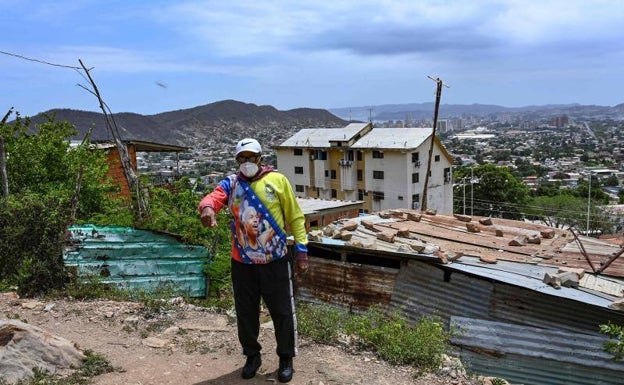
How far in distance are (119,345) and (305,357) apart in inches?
66.6

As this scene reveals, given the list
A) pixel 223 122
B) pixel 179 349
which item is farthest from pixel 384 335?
pixel 223 122

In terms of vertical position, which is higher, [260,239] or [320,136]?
[320,136]

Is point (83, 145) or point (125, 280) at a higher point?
point (83, 145)

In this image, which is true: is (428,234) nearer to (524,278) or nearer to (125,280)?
(524,278)

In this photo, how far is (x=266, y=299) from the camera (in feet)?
13.0

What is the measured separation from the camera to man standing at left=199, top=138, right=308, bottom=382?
3.79m

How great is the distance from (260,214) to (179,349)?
67.8 inches

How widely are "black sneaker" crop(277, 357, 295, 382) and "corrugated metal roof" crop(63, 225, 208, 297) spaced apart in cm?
358

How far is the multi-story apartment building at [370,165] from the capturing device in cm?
3319

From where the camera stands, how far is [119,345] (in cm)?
482

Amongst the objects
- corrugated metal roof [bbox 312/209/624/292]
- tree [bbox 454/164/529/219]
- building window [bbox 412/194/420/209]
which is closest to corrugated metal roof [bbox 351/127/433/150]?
building window [bbox 412/194/420/209]

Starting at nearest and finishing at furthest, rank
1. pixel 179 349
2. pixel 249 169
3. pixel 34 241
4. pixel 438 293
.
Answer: pixel 249 169 < pixel 179 349 < pixel 34 241 < pixel 438 293

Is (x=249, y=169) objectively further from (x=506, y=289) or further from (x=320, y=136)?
(x=320, y=136)

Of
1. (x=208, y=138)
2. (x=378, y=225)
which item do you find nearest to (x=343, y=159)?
(x=208, y=138)
